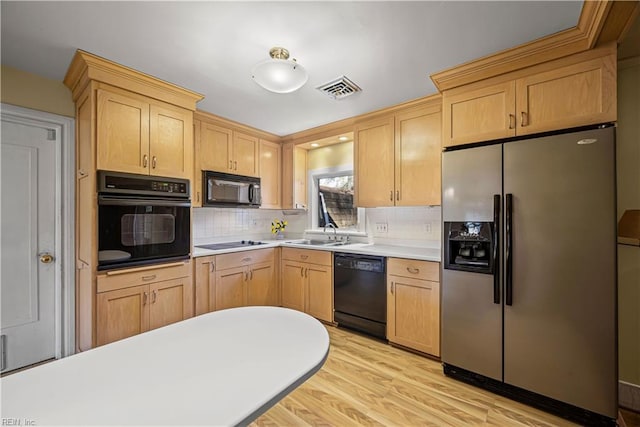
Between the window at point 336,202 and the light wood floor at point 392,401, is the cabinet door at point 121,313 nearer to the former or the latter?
the light wood floor at point 392,401

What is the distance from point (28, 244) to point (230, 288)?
167 centimetres

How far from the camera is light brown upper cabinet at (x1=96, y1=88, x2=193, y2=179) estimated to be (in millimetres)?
2064

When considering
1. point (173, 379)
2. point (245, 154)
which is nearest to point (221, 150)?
point (245, 154)

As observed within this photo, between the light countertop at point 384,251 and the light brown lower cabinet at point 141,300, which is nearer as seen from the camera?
the light brown lower cabinet at point 141,300

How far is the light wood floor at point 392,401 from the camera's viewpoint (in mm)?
1722

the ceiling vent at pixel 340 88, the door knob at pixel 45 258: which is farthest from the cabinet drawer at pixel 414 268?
the door knob at pixel 45 258

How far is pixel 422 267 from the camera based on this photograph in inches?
96.4

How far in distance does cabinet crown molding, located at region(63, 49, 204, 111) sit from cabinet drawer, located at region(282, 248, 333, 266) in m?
1.89

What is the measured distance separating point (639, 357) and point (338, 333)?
226cm

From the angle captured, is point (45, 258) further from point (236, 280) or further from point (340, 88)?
point (340, 88)

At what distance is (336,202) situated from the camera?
3906 millimetres

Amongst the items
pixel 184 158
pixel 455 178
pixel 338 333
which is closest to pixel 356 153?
pixel 455 178

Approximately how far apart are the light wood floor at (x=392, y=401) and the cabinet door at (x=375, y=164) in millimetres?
1558

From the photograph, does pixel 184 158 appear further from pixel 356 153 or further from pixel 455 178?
pixel 455 178
